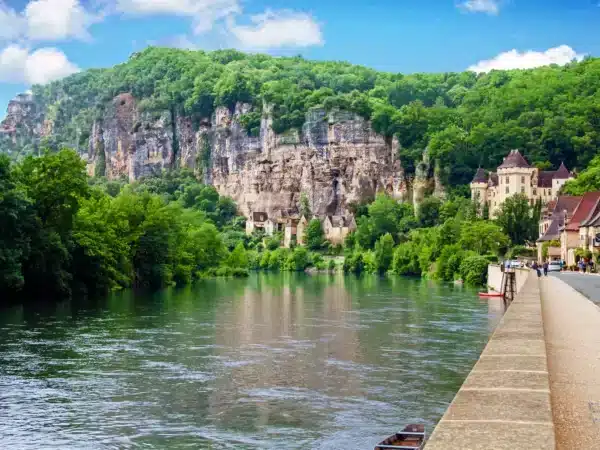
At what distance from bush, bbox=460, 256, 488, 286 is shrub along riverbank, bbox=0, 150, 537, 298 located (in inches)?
4.6

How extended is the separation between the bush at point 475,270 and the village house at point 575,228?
9151 millimetres

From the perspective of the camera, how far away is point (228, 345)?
114 ft

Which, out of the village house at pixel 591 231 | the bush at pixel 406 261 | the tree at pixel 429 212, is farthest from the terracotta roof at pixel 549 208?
the tree at pixel 429 212

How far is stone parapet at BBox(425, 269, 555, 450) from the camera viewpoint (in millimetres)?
7523

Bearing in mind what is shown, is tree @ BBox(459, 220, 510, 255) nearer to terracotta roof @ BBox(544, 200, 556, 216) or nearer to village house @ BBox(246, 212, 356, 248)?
terracotta roof @ BBox(544, 200, 556, 216)

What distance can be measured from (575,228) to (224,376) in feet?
241

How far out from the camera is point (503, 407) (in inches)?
365

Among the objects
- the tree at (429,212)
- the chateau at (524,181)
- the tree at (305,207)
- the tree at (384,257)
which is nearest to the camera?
the chateau at (524,181)

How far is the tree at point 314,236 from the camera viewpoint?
180750 mm

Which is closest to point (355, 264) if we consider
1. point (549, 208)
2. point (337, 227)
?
point (337, 227)

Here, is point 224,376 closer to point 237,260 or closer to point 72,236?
point 72,236

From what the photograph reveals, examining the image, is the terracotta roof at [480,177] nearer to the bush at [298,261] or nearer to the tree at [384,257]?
the tree at [384,257]

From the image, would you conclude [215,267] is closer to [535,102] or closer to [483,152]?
[483,152]

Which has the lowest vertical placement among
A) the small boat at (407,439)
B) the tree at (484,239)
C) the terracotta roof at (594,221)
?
the small boat at (407,439)
